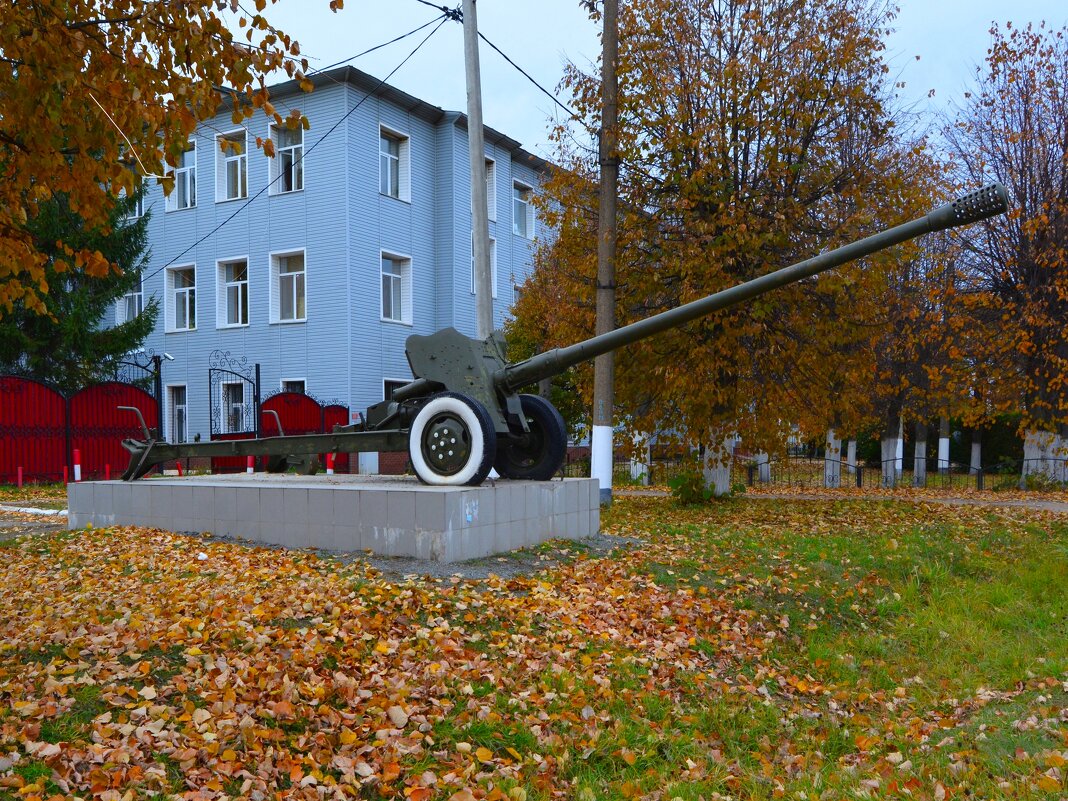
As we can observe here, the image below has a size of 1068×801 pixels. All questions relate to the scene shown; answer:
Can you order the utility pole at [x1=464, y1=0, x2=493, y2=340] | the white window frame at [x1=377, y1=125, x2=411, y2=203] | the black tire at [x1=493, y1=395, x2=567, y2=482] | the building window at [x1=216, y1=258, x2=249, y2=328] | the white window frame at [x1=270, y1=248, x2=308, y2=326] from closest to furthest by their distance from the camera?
1. the black tire at [x1=493, y1=395, x2=567, y2=482]
2. the utility pole at [x1=464, y1=0, x2=493, y2=340]
3. the white window frame at [x1=270, y1=248, x2=308, y2=326]
4. the white window frame at [x1=377, y1=125, x2=411, y2=203]
5. the building window at [x1=216, y1=258, x2=249, y2=328]

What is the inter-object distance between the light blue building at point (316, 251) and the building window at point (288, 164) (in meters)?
0.04

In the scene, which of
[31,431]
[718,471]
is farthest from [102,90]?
[31,431]

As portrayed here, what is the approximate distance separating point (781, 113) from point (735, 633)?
9.27m

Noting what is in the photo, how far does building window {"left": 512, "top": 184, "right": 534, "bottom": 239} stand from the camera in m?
29.8

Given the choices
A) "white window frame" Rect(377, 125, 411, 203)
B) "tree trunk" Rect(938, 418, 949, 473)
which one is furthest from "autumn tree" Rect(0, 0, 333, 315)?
"tree trunk" Rect(938, 418, 949, 473)

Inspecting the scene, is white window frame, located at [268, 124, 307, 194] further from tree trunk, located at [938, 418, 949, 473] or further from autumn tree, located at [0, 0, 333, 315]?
tree trunk, located at [938, 418, 949, 473]

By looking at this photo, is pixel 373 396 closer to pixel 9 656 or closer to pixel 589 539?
pixel 589 539

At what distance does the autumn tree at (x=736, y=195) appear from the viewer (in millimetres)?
13188

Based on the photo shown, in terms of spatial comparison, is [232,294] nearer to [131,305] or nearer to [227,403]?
[227,403]

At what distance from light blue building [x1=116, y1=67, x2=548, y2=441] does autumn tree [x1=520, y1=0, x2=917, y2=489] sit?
10220 millimetres

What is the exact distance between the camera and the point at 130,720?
4.22 m

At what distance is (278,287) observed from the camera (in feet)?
81.2

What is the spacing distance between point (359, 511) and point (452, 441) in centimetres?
102

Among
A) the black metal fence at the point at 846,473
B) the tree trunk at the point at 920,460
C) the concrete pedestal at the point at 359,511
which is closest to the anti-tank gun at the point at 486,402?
the concrete pedestal at the point at 359,511
